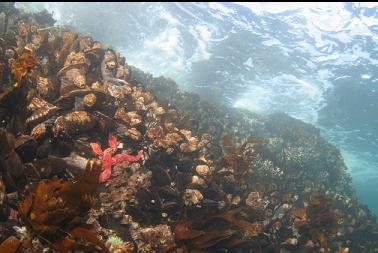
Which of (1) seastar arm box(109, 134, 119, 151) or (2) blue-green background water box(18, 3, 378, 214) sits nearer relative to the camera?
(1) seastar arm box(109, 134, 119, 151)

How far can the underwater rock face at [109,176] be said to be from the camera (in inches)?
104

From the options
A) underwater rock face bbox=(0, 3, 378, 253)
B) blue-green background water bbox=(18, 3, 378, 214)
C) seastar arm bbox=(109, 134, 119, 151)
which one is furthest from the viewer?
blue-green background water bbox=(18, 3, 378, 214)

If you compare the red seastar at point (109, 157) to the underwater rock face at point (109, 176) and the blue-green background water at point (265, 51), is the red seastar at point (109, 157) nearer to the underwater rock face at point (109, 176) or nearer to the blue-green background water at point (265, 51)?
the underwater rock face at point (109, 176)

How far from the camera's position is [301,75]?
1969cm

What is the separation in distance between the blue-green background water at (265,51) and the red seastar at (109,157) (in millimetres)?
12547

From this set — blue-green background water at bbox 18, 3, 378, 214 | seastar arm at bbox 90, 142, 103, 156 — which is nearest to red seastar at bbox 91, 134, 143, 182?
seastar arm at bbox 90, 142, 103, 156

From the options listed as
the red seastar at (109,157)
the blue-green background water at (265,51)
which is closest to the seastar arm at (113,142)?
the red seastar at (109,157)

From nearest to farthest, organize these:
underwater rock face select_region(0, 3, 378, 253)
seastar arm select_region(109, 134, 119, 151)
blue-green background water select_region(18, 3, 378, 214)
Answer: underwater rock face select_region(0, 3, 378, 253) → seastar arm select_region(109, 134, 119, 151) → blue-green background water select_region(18, 3, 378, 214)

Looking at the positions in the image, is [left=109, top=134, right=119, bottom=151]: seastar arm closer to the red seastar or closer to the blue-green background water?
the red seastar

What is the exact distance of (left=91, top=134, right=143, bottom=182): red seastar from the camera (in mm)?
3830

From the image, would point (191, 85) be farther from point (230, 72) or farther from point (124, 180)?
point (124, 180)

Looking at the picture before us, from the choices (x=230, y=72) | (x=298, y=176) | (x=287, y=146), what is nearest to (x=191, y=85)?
(x=230, y=72)

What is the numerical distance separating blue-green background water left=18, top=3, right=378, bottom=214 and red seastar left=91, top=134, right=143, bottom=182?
41.2 feet

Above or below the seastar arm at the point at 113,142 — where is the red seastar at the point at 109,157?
below
